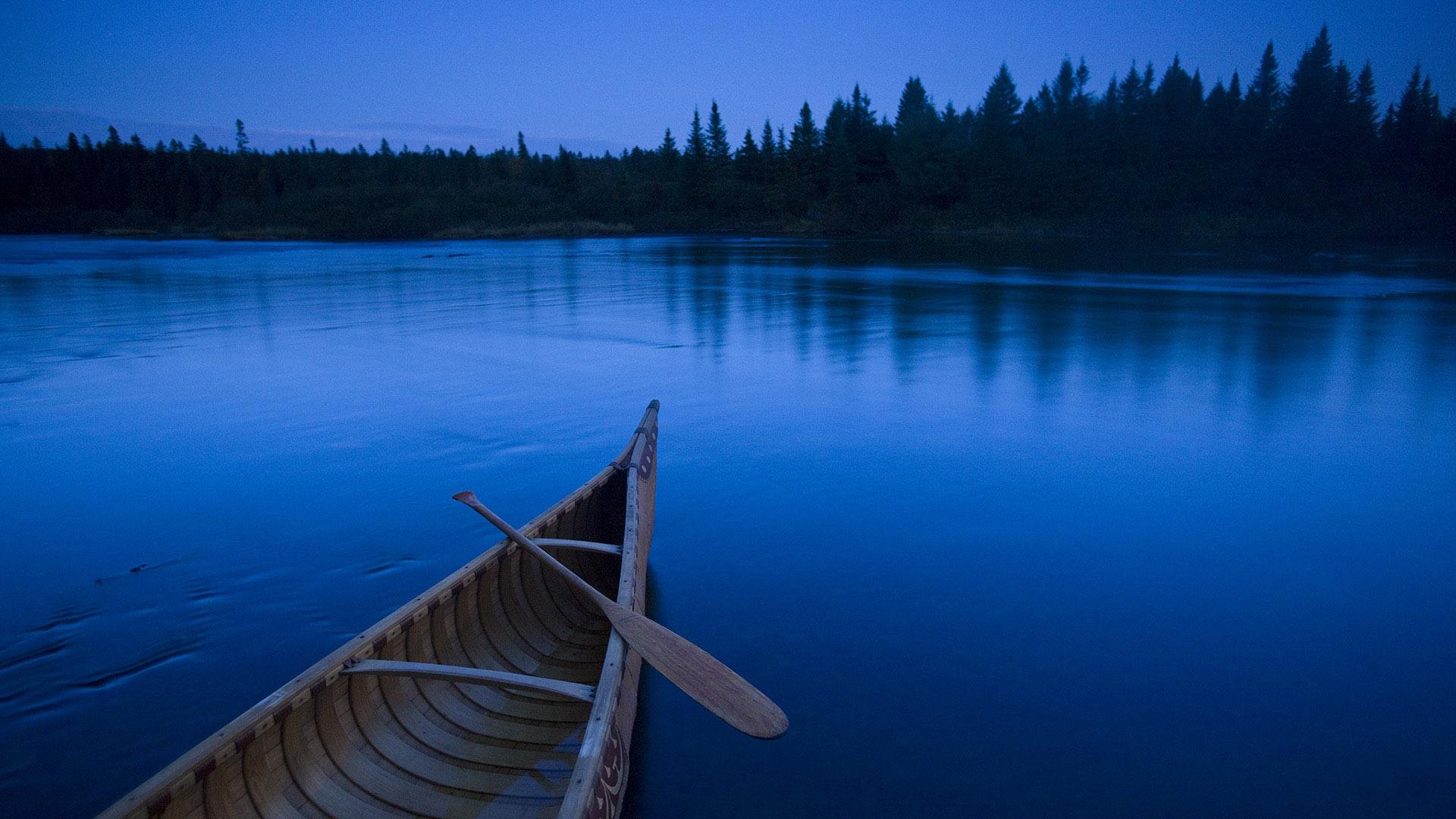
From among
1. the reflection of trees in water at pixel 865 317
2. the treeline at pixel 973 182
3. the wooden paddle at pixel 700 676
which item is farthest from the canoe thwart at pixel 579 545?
the treeline at pixel 973 182

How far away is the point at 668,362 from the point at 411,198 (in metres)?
95.3

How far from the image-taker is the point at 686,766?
405cm

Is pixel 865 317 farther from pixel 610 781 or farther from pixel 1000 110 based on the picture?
pixel 1000 110

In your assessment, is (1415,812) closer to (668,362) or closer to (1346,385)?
(1346,385)

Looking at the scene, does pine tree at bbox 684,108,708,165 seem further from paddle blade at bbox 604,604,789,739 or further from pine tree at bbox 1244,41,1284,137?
paddle blade at bbox 604,604,789,739

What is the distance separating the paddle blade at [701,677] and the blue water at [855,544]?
0.42 meters

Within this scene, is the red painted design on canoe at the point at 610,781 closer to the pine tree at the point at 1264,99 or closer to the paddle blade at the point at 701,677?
the paddle blade at the point at 701,677

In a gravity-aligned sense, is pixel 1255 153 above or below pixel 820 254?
above

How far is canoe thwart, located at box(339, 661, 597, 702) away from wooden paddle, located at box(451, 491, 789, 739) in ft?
1.28

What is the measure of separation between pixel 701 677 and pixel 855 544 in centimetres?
295

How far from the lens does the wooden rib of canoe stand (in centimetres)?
267

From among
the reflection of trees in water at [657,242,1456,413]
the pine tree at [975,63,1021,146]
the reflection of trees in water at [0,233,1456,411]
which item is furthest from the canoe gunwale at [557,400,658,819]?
the pine tree at [975,63,1021,146]

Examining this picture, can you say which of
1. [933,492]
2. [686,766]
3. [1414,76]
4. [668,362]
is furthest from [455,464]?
[1414,76]

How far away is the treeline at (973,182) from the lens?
203 ft
